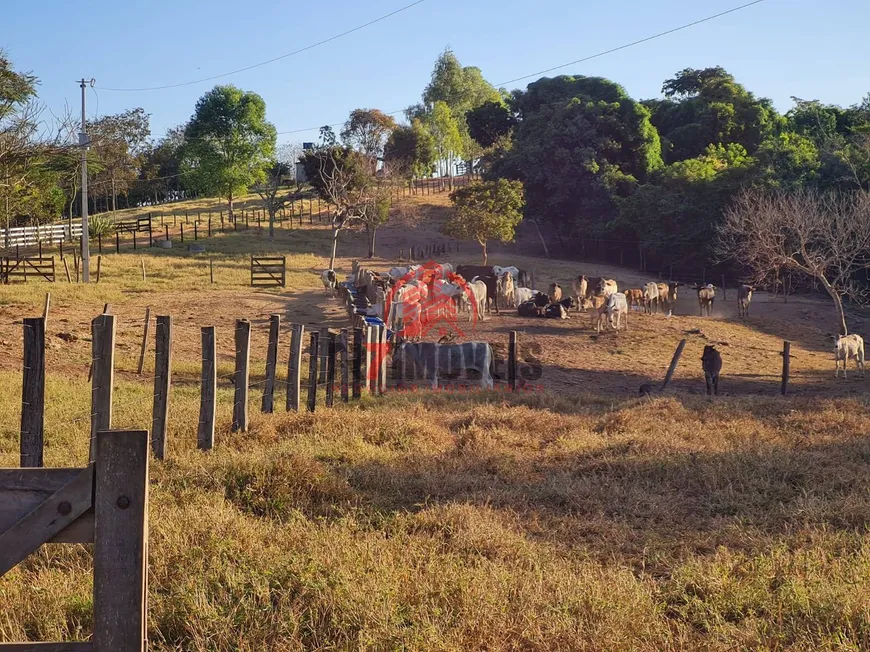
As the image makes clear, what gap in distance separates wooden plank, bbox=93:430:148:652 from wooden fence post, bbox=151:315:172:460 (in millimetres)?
4981

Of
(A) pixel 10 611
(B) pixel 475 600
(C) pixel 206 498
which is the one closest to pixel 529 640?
(B) pixel 475 600

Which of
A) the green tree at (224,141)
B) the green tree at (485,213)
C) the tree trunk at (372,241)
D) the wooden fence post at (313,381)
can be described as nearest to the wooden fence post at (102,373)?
the wooden fence post at (313,381)

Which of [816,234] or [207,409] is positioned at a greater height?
[816,234]

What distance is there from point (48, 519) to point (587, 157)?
53750 millimetres

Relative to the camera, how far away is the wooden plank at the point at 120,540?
2.96m

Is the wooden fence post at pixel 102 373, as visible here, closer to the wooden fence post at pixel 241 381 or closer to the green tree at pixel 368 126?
the wooden fence post at pixel 241 381

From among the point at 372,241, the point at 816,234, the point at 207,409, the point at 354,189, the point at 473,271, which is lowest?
the point at 207,409

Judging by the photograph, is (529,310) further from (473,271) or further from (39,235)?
(39,235)

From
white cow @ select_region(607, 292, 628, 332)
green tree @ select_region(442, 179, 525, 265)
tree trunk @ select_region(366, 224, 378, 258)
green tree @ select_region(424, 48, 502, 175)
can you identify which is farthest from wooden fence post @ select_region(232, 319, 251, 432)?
green tree @ select_region(424, 48, 502, 175)

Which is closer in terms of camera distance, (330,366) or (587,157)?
(330,366)

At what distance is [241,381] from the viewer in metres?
9.18

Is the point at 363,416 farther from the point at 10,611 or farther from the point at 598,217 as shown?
the point at 598,217

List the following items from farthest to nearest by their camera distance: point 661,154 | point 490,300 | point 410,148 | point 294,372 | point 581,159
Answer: point 410,148 < point 661,154 < point 581,159 < point 490,300 < point 294,372

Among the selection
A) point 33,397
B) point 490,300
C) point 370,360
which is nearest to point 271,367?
point 33,397
